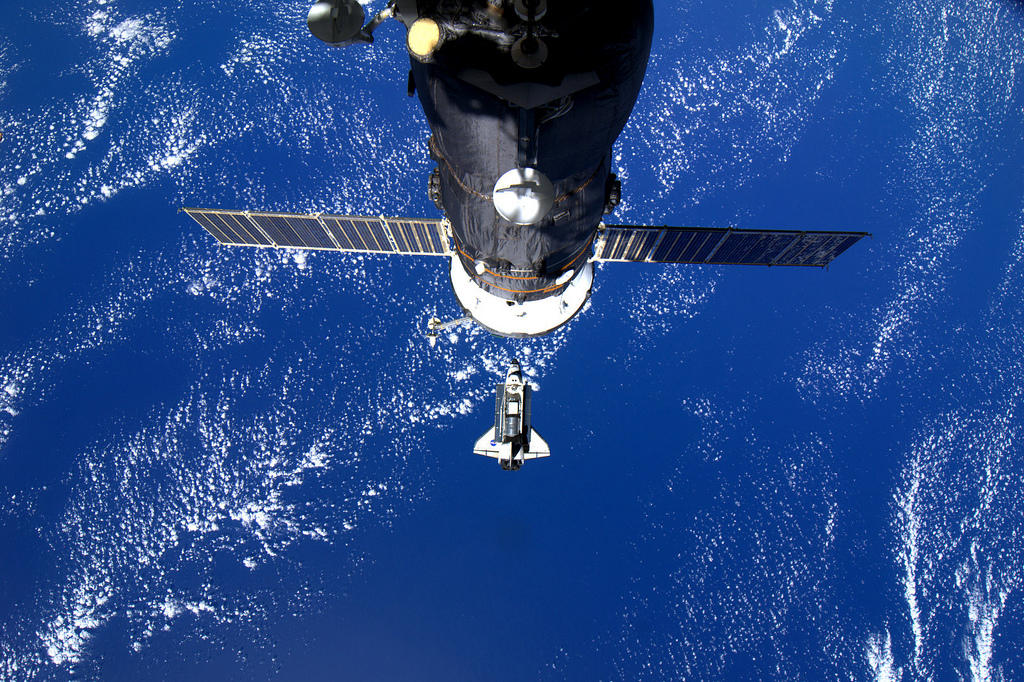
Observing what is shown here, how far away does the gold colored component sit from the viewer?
4531 mm

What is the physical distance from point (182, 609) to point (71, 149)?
74.4 ft

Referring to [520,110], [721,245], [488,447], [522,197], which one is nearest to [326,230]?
[488,447]

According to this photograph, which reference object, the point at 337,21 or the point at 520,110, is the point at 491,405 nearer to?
the point at 520,110

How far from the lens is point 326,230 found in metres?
14.2

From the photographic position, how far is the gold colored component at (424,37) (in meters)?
4.53

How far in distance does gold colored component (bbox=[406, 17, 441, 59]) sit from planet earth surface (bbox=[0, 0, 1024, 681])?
18.2 meters

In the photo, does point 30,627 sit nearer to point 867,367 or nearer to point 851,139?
point 867,367

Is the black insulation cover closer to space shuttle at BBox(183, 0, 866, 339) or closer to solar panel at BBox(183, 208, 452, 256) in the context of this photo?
space shuttle at BBox(183, 0, 866, 339)

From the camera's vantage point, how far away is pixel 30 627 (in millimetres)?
20688

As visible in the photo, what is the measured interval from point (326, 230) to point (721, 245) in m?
11.4

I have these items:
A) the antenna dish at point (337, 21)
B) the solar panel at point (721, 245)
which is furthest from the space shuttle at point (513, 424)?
the antenna dish at point (337, 21)

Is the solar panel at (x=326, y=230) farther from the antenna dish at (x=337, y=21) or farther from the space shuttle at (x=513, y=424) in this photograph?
the antenna dish at (x=337, y=21)

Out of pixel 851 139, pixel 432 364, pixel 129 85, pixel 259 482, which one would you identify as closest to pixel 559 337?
pixel 432 364

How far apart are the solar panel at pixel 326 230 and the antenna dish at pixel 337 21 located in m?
6.86
